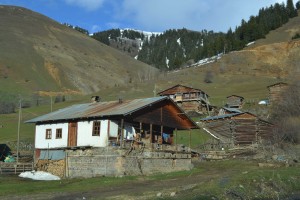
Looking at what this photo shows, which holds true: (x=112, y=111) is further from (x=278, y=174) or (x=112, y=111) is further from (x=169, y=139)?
(x=278, y=174)

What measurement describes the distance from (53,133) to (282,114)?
134ft

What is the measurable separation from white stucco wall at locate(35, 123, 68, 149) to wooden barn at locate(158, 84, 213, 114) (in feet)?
152

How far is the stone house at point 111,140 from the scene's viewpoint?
1583 inches

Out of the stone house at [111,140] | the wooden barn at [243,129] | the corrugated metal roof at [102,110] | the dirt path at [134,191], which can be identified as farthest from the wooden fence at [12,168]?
the wooden barn at [243,129]

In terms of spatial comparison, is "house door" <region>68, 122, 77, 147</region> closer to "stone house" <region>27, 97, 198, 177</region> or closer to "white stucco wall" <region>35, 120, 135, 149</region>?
"stone house" <region>27, 97, 198, 177</region>

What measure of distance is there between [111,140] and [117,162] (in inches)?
141

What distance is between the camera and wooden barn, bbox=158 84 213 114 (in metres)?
91.8

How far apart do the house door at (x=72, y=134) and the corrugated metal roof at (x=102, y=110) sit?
2.79ft

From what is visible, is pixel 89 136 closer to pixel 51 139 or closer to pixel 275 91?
pixel 51 139

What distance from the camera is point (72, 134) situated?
45.2 m

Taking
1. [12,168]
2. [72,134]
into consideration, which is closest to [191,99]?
[72,134]

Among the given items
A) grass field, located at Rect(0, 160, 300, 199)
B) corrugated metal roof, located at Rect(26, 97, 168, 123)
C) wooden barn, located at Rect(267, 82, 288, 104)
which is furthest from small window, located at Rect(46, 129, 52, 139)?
wooden barn, located at Rect(267, 82, 288, 104)

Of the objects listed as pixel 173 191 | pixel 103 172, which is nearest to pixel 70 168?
pixel 103 172

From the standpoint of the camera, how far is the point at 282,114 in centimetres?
7356
